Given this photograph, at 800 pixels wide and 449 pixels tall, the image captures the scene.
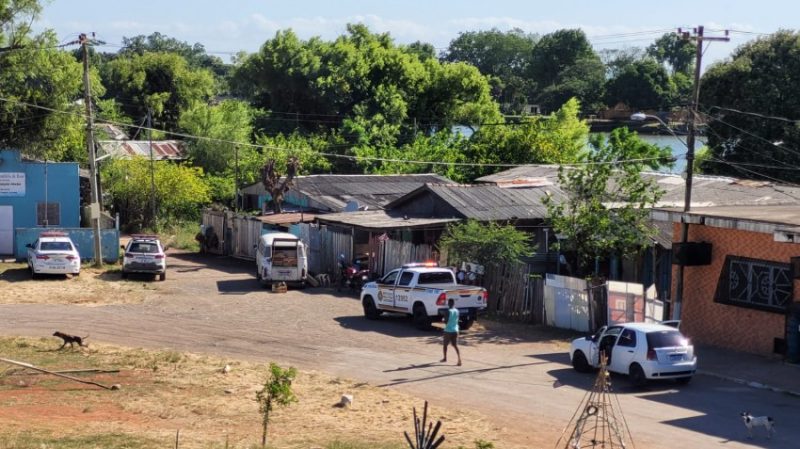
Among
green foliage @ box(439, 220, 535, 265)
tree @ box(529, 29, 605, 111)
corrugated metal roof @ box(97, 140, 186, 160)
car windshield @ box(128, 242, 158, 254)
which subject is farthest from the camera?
tree @ box(529, 29, 605, 111)

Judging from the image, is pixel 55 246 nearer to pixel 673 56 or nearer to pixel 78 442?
pixel 78 442

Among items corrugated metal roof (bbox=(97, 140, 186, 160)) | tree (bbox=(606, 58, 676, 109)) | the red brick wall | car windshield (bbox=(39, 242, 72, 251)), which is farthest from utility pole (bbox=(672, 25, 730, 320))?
tree (bbox=(606, 58, 676, 109))

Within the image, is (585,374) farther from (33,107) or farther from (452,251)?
(33,107)

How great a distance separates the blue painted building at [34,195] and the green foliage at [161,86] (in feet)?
151

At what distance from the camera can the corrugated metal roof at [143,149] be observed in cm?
6894

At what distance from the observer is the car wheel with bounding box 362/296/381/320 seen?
32500 millimetres

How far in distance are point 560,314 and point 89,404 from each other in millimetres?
14523

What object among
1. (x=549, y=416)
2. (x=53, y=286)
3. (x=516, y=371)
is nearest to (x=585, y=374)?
(x=516, y=371)

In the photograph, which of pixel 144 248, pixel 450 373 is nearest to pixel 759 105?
pixel 144 248

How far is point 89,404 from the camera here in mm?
21375

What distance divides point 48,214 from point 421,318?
2377cm

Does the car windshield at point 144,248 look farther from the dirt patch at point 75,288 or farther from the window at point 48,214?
the window at point 48,214

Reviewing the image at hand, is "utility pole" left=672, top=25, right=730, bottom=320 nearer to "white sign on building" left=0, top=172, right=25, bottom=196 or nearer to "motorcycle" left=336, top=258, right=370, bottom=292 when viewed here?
"motorcycle" left=336, top=258, right=370, bottom=292

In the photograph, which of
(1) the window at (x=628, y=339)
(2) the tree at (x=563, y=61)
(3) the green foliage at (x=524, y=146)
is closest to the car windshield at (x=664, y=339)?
(1) the window at (x=628, y=339)
